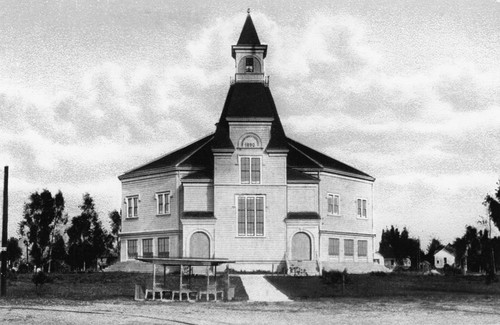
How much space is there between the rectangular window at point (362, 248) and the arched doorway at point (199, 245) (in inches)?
514

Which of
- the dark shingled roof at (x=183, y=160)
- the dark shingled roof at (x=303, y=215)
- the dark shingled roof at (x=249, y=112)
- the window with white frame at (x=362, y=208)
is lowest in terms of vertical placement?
the dark shingled roof at (x=303, y=215)

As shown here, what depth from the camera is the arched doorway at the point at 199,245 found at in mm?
56344

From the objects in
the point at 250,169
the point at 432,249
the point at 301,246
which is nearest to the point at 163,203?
the point at 250,169

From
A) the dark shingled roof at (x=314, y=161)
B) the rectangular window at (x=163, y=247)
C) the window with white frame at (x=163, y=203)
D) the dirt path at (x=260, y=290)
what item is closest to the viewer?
the dirt path at (x=260, y=290)

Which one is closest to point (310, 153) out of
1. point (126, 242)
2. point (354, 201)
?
point (354, 201)

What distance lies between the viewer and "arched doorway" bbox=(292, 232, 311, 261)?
56750mm

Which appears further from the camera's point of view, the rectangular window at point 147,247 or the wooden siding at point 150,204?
the rectangular window at point 147,247

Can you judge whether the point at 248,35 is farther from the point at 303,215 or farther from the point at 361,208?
the point at 361,208

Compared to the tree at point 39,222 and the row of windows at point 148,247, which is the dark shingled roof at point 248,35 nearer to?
the row of windows at point 148,247

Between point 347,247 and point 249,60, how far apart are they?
15795 millimetres

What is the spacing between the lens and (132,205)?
62.5 metres

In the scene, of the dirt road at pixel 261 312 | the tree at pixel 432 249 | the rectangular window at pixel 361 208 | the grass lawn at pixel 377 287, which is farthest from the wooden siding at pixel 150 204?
the tree at pixel 432 249

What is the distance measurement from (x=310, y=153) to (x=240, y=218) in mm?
10465

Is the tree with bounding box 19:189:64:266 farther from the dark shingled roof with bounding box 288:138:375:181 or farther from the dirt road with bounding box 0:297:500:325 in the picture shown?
the dirt road with bounding box 0:297:500:325
